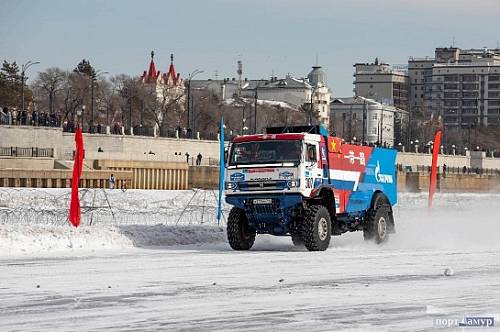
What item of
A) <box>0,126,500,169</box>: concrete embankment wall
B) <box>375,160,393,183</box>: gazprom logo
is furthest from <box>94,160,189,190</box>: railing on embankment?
<box>375,160,393,183</box>: gazprom logo

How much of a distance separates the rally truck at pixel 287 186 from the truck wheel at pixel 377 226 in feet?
5.34

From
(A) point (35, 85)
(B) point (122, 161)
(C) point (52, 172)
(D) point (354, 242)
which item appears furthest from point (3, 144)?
(A) point (35, 85)

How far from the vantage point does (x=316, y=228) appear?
28.0 metres

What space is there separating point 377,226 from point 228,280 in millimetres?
12769

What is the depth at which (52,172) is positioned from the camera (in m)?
63.4

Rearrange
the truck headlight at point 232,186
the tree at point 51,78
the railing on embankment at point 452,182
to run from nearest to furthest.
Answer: the truck headlight at point 232,186, the railing on embankment at point 452,182, the tree at point 51,78

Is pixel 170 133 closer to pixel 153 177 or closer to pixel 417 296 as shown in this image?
pixel 153 177

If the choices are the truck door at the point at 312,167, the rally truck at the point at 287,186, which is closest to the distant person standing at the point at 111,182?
the rally truck at the point at 287,186

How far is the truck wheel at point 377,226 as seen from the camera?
31734mm

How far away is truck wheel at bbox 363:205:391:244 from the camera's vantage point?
104ft

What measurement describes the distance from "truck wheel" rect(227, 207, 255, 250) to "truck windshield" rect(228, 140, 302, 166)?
137 cm

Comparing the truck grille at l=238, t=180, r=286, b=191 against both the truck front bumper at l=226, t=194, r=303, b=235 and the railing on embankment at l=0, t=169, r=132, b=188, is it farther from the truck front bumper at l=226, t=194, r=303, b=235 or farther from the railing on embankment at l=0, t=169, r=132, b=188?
the railing on embankment at l=0, t=169, r=132, b=188

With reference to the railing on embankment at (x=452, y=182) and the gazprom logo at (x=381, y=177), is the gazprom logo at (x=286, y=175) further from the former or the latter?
the railing on embankment at (x=452, y=182)

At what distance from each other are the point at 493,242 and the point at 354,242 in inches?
163
